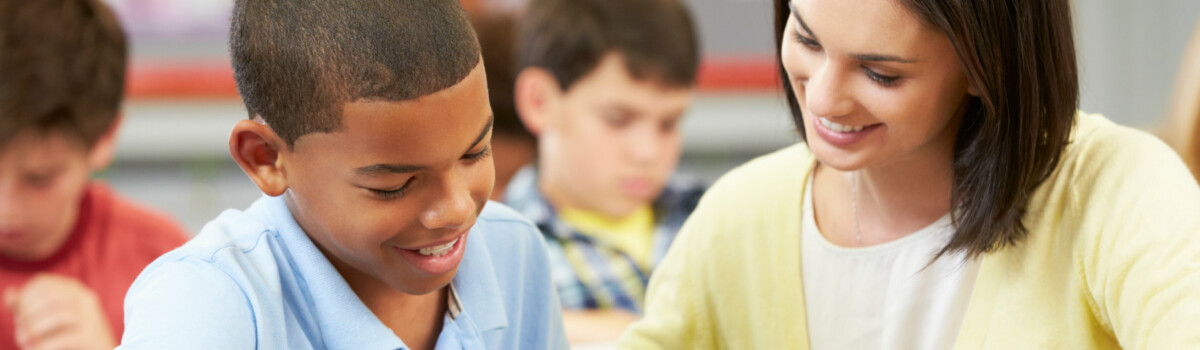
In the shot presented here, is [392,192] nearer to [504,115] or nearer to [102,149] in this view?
[102,149]

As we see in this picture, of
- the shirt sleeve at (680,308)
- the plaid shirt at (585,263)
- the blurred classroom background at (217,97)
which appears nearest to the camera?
the shirt sleeve at (680,308)

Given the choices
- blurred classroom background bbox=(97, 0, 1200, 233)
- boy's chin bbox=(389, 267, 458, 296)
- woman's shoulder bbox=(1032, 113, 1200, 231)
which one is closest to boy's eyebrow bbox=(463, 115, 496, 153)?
boy's chin bbox=(389, 267, 458, 296)

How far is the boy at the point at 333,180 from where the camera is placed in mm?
688

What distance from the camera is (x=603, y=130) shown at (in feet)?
5.17

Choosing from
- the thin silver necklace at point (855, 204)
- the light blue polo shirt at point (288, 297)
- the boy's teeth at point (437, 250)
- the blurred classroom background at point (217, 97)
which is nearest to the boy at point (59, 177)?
the light blue polo shirt at point (288, 297)

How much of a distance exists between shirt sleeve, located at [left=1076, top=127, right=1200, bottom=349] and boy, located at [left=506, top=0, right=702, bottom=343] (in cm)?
75

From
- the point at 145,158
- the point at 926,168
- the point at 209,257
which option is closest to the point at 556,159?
the point at 926,168

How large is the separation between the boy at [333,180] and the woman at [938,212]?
0.31 meters

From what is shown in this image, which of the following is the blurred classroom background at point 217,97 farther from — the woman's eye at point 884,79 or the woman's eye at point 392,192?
the woman's eye at point 392,192

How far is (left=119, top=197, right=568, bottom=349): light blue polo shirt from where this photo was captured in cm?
71

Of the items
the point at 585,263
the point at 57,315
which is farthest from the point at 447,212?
the point at 585,263

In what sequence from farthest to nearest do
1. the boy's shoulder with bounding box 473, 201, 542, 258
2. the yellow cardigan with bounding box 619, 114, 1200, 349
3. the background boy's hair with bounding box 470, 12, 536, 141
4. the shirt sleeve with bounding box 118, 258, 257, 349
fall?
the background boy's hair with bounding box 470, 12, 536, 141
the boy's shoulder with bounding box 473, 201, 542, 258
the yellow cardigan with bounding box 619, 114, 1200, 349
the shirt sleeve with bounding box 118, 258, 257, 349

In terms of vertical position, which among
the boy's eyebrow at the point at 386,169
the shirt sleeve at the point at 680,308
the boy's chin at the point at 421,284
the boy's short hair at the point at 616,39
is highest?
the boy's eyebrow at the point at 386,169

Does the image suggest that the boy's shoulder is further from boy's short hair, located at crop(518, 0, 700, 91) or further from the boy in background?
the boy in background
